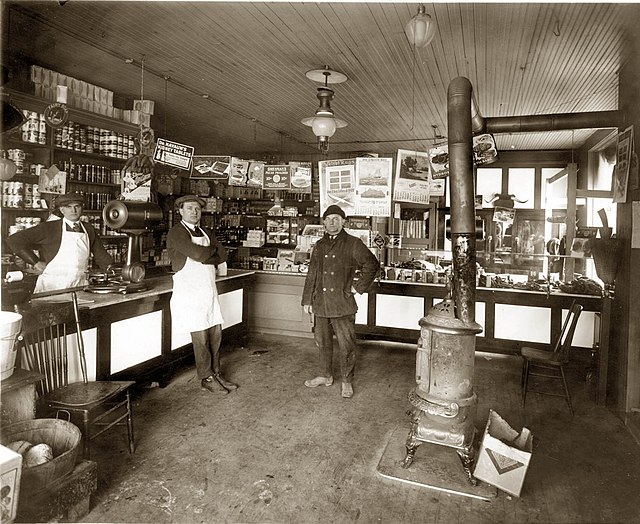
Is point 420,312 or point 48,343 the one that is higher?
point 48,343

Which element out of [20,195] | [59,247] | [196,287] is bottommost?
[196,287]

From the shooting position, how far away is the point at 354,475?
296 cm

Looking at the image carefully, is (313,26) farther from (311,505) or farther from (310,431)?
(311,505)

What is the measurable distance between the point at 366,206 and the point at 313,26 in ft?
7.03

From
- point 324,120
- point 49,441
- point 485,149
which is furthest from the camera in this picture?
point 485,149

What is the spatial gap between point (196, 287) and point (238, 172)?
278cm

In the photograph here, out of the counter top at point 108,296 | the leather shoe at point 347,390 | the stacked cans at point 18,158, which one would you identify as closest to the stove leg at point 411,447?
the leather shoe at point 347,390

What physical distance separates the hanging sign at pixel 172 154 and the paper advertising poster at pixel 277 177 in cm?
121

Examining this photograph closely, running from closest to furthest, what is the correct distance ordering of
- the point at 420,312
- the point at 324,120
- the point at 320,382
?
the point at 320,382 < the point at 324,120 < the point at 420,312

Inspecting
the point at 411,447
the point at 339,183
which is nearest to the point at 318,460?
the point at 411,447

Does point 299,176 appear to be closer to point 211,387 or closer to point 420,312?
point 420,312

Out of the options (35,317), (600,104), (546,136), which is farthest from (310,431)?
(546,136)

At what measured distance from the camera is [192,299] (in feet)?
13.8

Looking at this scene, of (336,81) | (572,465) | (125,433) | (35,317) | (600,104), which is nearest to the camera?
(35,317)
